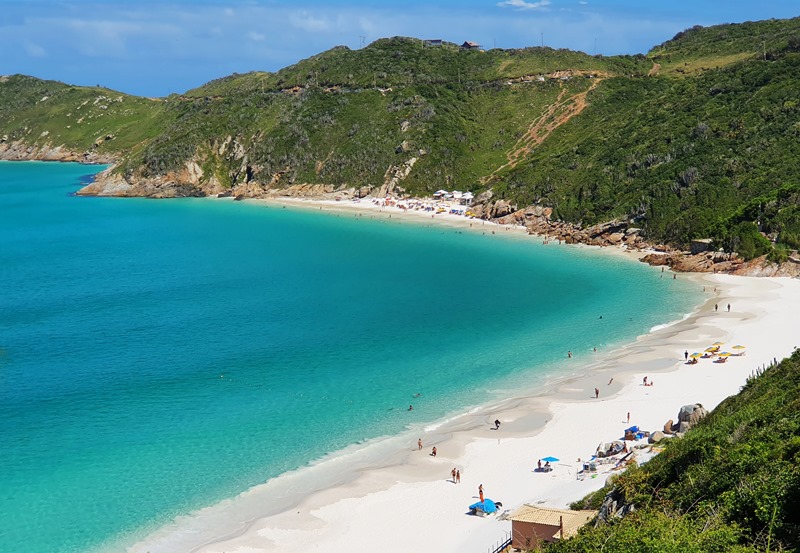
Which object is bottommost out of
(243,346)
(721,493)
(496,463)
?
(496,463)

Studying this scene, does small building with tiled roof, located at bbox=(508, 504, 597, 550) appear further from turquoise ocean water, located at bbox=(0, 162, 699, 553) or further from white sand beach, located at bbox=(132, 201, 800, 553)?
turquoise ocean water, located at bbox=(0, 162, 699, 553)

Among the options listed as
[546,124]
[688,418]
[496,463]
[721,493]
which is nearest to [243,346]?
[496,463]

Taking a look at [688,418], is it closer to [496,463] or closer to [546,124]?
[496,463]

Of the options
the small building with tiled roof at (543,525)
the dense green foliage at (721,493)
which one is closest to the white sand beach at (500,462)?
the small building with tiled roof at (543,525)

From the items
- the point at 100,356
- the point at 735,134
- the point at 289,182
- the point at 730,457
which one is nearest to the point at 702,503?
the point at 730,457

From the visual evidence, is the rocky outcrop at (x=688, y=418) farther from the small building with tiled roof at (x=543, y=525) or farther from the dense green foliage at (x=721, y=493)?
the small building with tiled roof at (x=543, y=525)

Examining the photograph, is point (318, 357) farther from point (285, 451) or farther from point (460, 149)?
point (460, 149)

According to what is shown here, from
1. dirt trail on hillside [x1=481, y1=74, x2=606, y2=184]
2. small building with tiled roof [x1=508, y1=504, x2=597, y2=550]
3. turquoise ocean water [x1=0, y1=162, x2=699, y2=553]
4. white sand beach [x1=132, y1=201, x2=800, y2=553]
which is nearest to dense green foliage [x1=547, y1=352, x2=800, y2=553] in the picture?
small building with tiled roof [x1=508, y1=504, x2=597, y2=550]
